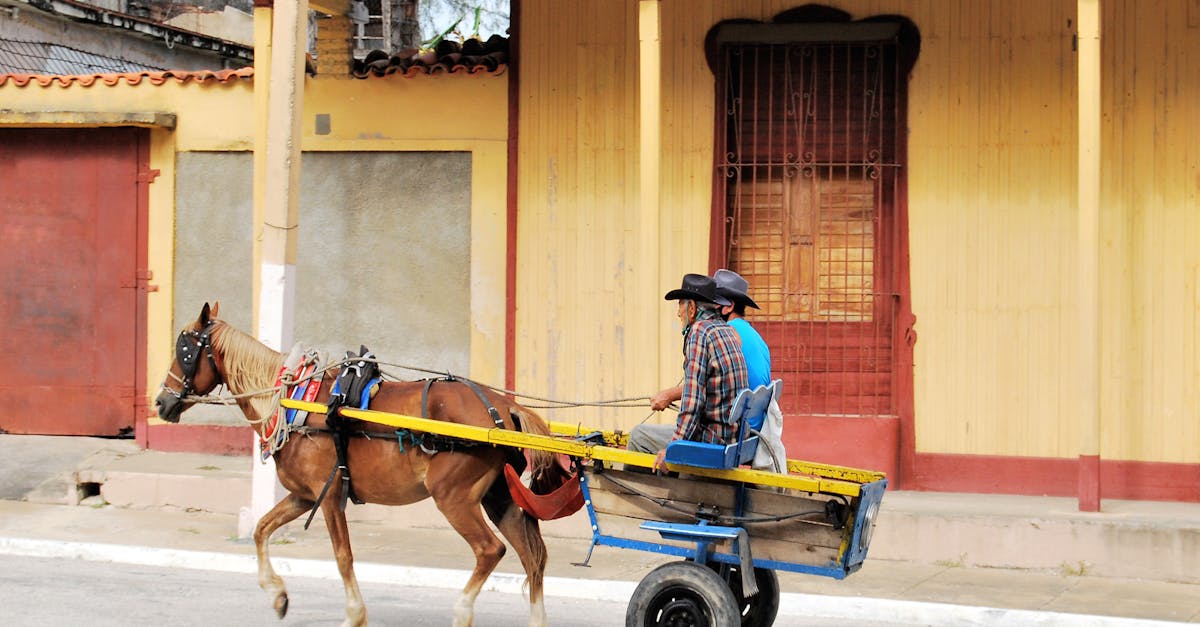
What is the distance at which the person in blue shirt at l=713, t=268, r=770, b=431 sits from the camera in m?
6.63

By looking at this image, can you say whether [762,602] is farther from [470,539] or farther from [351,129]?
[351,129]

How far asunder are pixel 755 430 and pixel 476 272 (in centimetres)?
574

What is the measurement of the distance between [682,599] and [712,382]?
975 millimetres

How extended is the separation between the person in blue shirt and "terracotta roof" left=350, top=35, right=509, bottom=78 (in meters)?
5.51

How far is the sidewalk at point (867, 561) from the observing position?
8484 millimetres

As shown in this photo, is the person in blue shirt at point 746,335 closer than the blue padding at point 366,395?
Yes

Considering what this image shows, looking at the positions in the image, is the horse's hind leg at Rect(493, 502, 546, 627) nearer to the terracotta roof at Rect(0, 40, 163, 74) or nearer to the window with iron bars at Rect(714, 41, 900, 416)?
the window with iron bars at Rect(714, 41, 900, 416)

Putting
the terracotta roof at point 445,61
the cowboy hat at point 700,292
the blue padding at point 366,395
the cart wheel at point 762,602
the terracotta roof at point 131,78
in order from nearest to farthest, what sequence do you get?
1. the cowboy hat at point 700,292
2. the cart wheel at point 762,602
3. the blue padding at point 366,395
4. the terracotta roof at point 445,61
5. the terracotta roof at point 131,78

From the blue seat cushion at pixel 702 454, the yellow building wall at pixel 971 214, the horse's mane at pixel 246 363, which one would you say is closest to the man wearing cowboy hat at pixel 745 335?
the blue seat cushion at pixel 702 454

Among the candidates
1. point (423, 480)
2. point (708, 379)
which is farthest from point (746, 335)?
point (423, 480)

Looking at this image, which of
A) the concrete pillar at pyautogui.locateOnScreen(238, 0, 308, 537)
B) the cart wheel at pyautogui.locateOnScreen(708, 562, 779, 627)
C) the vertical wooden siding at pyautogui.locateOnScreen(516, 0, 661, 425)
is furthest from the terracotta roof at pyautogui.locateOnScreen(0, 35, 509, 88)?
the cart wheel at pyautogui.locateOnScreen(708, 562, 779, 627)

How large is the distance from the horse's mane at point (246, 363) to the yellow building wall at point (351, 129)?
13.7 feet

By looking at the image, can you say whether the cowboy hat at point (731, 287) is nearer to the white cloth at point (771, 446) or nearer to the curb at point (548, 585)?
the white cloth at point (771, 446)

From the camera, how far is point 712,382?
256 inches
